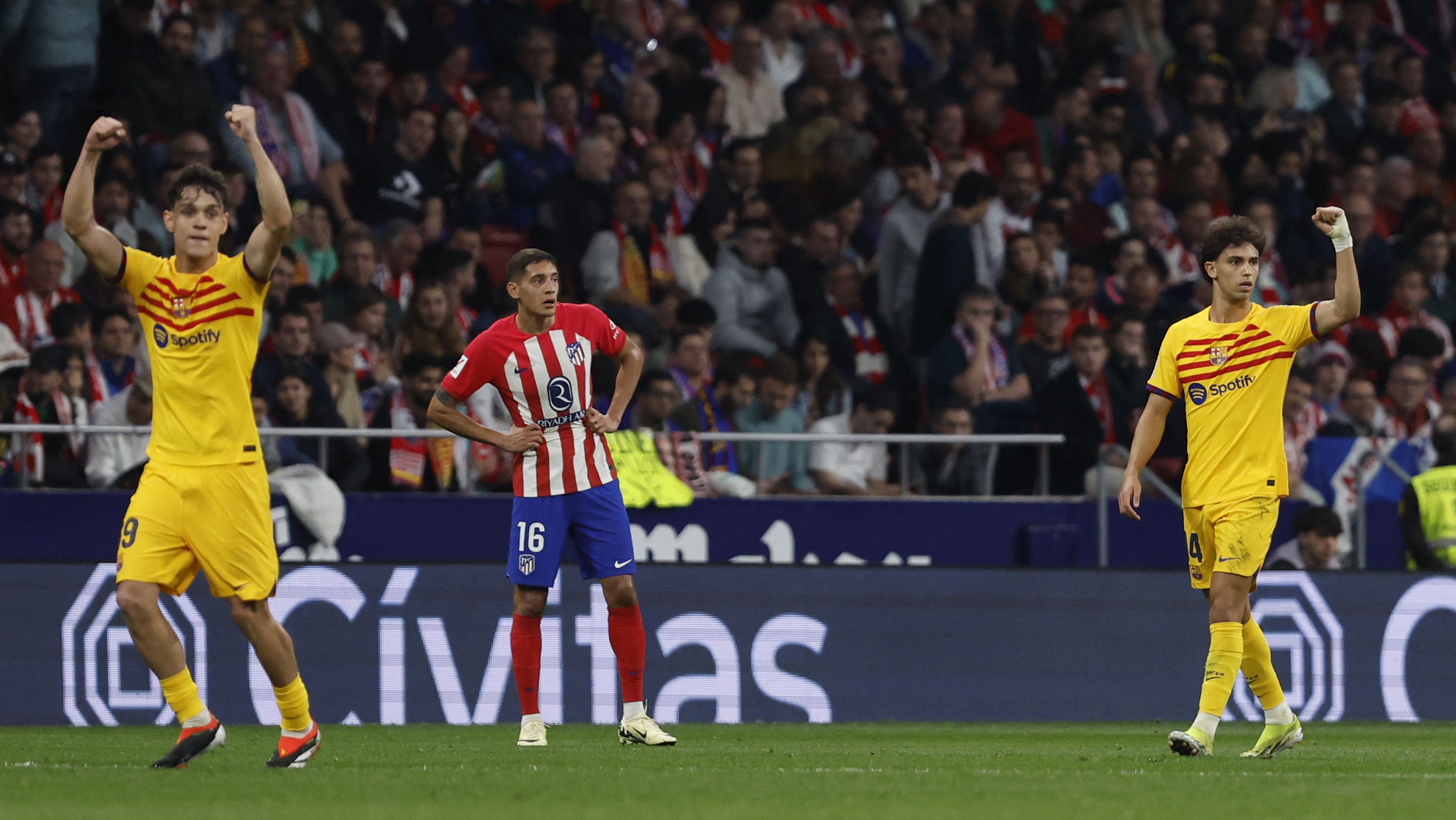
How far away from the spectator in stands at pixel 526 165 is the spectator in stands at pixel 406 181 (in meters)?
0.58

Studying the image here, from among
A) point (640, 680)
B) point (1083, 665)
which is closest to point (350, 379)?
point (640, 680)

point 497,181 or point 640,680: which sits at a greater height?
point 497,181

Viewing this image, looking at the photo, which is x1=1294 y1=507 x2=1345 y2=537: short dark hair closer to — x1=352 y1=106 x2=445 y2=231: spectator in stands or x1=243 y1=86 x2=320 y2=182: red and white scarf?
x1=352 y1=106 x2=445 y2=231: spectator in stands

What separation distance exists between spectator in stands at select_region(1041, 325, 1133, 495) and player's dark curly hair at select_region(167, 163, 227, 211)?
286 inches

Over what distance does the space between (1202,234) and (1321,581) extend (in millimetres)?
4970

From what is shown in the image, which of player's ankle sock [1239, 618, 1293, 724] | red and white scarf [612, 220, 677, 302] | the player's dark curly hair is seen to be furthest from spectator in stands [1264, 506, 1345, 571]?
the player's dark curly hair

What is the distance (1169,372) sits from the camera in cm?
920

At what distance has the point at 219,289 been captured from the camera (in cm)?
794

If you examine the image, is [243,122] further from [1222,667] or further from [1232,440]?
[1222,667]

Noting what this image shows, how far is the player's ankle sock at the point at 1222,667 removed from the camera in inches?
346

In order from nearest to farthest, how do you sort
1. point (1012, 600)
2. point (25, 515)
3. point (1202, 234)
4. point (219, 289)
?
1. point (219, 289)
2. point (25, 515)
3. point (1012, 600)
4. point (1202, 234)

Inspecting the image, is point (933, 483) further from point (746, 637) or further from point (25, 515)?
point (25, 515)

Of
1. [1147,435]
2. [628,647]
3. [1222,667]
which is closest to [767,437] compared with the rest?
[628,647]

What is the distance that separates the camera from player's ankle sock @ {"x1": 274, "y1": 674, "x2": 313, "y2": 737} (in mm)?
7961
